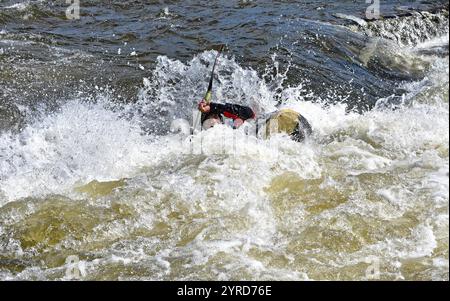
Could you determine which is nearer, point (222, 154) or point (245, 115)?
point (222, 154)

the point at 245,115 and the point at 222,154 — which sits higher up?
the point at 245,115

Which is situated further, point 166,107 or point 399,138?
point 166,107

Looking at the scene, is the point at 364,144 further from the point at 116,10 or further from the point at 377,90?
the point at 116,10

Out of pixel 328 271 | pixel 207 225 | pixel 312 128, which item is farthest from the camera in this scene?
pixel 312 128

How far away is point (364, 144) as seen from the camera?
687 centimetres

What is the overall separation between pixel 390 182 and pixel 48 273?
9.76 feet

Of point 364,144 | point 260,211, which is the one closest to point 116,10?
point 364,144

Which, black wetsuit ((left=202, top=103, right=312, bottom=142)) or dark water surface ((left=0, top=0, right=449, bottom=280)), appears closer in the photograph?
dark water surface ((left=0, top=0, right=449, bottom=280))

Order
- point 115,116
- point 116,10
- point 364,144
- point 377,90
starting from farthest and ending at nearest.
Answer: point 116,10 < point 377,90 < point 115,116 < point 364,144

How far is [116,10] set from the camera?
11828 millimetres

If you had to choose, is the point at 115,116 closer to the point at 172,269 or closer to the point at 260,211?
the point at 260,211

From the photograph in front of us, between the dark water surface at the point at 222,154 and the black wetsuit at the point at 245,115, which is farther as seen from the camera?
the black wetsuit at the point at 245,115

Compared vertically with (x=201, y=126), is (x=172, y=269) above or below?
below
